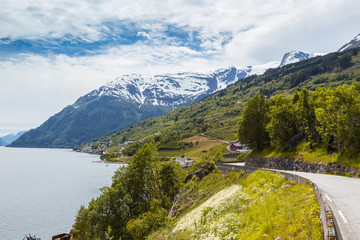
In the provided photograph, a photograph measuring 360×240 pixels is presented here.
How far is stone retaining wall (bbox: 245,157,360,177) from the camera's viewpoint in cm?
2962

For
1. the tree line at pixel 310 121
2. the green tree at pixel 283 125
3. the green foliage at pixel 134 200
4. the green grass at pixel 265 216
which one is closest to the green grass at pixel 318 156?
the tree line at pixel 310 121

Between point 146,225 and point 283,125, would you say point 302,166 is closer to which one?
point 283,125

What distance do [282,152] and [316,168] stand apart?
12.5 metres

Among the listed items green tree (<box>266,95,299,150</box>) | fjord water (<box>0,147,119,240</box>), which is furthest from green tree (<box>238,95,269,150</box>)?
fjord water (<box>0,147,119,240</box>)

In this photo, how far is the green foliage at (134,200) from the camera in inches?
1702

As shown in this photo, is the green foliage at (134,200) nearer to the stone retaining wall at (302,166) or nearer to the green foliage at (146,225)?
the green foliage at (146,225)

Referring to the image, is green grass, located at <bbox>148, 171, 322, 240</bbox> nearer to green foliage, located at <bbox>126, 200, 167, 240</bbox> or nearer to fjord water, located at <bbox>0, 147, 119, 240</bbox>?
green foliage, located at <bbox>126, 200, 167, 240</bbox>

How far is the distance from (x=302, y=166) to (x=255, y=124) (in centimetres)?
2153

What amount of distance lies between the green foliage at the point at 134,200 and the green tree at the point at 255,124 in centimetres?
1829

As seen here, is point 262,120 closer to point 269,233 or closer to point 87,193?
point 269,233

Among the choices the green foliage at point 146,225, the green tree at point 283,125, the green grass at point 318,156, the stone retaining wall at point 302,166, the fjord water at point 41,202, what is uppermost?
the green tree at point 283,125

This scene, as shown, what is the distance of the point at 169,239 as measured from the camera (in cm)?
1814

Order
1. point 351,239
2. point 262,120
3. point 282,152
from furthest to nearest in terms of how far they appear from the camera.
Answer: point 262,120
point 282,152
point 351,239

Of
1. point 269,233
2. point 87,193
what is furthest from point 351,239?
point 87,193
